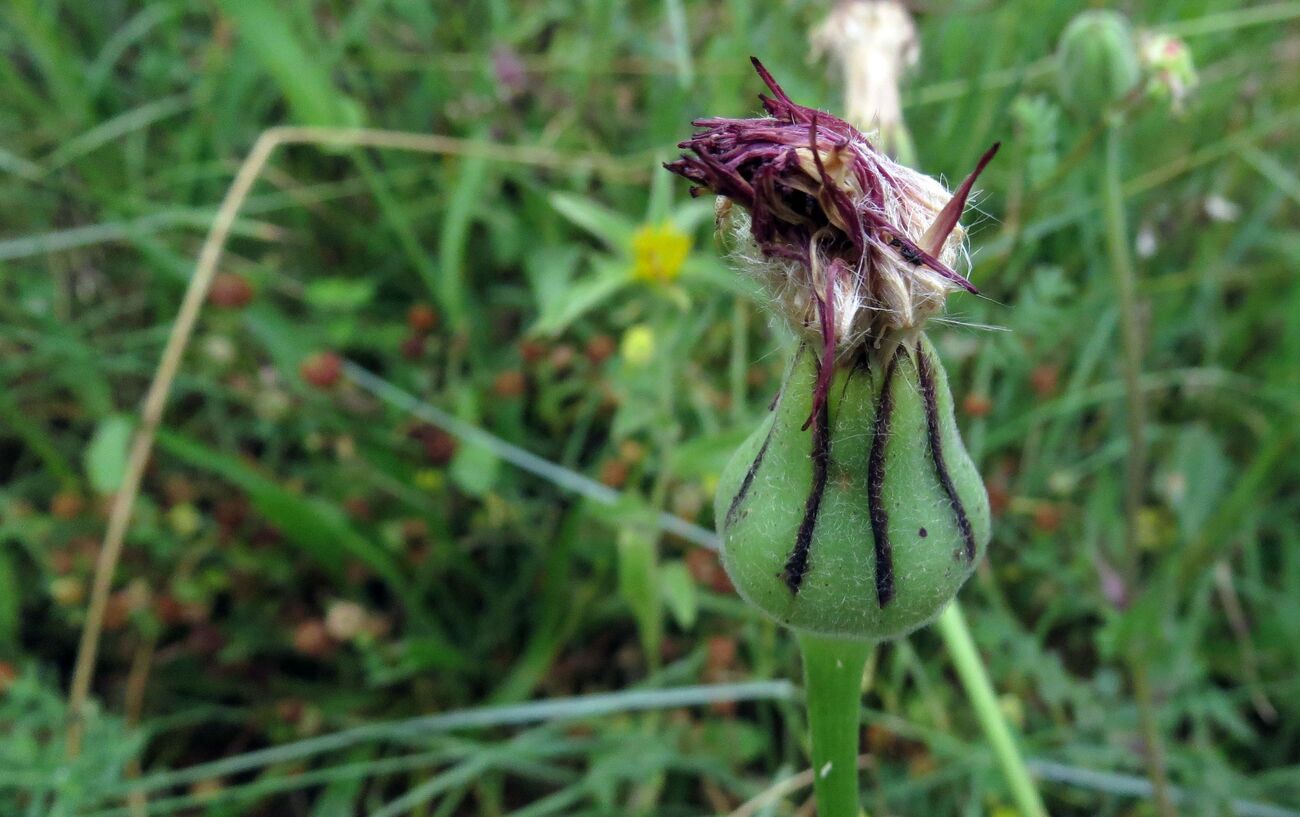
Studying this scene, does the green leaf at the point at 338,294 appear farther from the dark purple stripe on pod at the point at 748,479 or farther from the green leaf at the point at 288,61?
the dark purple stripe on pod at the point at 748,479

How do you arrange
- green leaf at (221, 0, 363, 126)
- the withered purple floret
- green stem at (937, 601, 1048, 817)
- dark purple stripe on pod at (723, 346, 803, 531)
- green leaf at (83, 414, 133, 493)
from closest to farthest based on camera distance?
the withered purple floret
dark purple stripe on pod at (723, 346, 803, 531)
green stem at (937, 601, 1048, 817)
green leaf at (83, 414, 133, 493)
green leaf at (221, 0, 363, 126)

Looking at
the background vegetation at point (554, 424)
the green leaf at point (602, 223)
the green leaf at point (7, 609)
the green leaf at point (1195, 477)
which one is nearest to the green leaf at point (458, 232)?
the background vegetation at point (554, 424)

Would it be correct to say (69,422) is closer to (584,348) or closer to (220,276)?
(220,276)

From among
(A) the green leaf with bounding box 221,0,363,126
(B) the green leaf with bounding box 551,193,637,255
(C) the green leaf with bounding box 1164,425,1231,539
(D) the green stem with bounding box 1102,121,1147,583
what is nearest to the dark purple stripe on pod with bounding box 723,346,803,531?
(B) the green leaf with bounding box 551,193,637,255

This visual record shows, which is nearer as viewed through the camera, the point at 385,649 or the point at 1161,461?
the point at 385,649

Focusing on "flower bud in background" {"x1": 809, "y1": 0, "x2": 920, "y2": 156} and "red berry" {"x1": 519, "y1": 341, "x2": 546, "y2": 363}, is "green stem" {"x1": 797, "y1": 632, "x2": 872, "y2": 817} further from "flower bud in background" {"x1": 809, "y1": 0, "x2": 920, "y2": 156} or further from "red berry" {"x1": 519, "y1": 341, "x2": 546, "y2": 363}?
→ "red berry" {"x1": 519, "y1": 341, "x2": 546, "y2": 363}

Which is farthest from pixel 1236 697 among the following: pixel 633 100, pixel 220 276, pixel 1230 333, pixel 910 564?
pixel 220 276

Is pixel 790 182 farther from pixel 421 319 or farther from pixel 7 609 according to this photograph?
pixel 7 609
